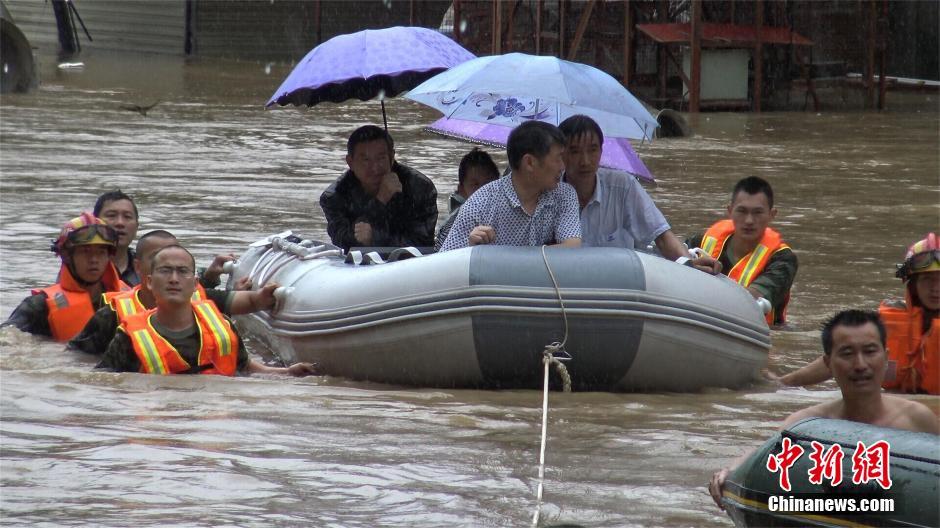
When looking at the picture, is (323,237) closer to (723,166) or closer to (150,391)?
(150,391)

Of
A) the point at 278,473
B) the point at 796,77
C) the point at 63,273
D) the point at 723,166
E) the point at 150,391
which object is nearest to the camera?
the point at 278,473

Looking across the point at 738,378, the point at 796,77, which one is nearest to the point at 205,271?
the point at 738,378

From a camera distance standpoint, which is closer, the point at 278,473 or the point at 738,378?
the point at 278,473

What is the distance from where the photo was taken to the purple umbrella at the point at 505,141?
27.0ft

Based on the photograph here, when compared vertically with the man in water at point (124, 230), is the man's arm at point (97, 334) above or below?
below

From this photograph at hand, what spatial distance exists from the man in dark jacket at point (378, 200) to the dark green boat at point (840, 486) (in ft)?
13.8

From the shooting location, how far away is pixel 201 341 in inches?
261

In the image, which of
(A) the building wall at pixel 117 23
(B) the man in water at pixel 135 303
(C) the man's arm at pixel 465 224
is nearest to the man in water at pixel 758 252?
(C) the man's arm at pixel 465 224

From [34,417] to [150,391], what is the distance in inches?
23.3

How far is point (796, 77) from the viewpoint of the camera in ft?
84.9

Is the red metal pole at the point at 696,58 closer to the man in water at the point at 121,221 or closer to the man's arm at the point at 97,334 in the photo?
the man in water at the point at 121,221

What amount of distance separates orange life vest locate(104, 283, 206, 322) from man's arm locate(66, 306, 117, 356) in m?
0.05

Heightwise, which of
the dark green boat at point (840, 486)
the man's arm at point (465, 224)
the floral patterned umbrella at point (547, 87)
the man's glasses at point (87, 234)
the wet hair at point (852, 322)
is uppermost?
the floral patterned umbrella at point (547, 87)

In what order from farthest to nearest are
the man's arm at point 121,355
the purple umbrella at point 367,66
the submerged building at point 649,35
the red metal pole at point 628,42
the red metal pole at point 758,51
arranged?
the submerged building at point 649,35 < the red metal pole at point 628,42 < the red metal pole at point 758,51 < the purple umbrella at point 367,66 < the man's arm at point 121,355
